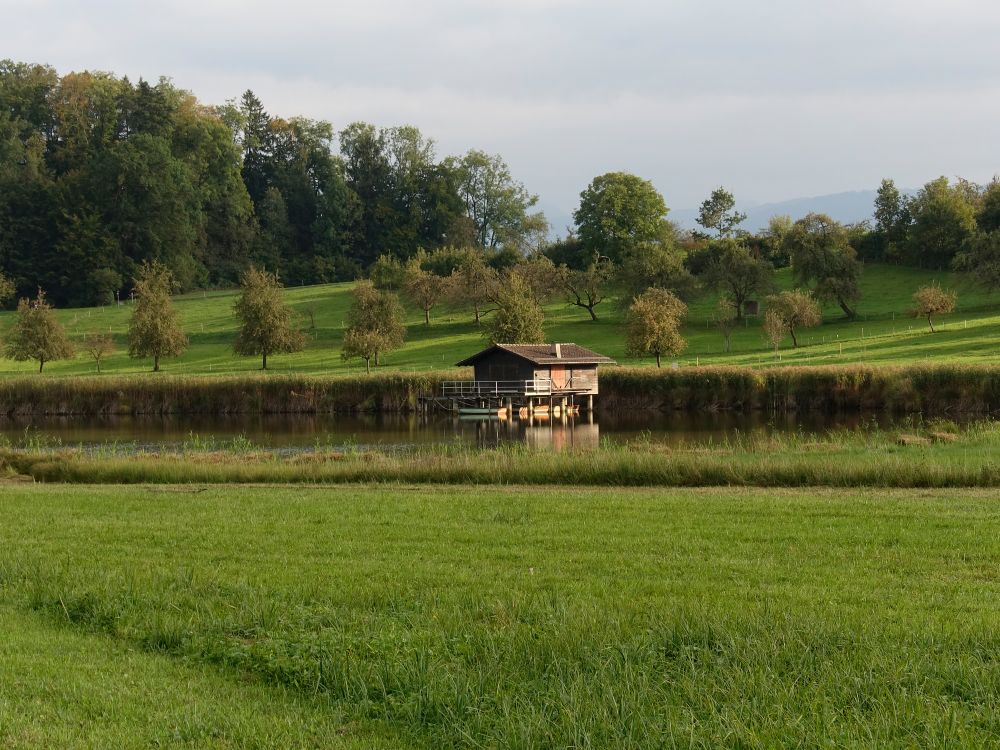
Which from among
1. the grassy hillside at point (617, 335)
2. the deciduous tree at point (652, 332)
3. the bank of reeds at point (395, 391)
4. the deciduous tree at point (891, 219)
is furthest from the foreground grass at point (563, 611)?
the deciduous tree at point (891, 219)

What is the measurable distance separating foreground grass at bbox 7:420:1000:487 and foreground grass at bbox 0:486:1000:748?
2797mm

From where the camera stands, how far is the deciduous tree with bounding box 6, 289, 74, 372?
67500 mm

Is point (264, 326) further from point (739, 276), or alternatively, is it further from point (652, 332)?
point (739, 276)

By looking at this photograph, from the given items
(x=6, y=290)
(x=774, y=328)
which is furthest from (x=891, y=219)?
(x=6, y=290)

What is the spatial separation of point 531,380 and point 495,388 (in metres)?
2.03

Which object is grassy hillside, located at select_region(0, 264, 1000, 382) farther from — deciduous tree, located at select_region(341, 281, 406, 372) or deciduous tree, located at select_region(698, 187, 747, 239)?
deciduous tree, located at select_region(698, 187, 747, 239)

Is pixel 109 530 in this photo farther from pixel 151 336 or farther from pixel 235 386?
pixel 151 336

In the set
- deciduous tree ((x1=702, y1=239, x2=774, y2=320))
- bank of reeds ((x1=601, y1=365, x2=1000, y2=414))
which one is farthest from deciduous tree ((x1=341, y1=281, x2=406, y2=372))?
deciduous tree ((x1=702, y1=239, x2=774, y2=320))

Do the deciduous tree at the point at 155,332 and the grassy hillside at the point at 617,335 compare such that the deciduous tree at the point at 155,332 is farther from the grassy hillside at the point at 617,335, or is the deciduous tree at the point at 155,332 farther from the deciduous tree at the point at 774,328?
the deciduous tree at the point at 774,328

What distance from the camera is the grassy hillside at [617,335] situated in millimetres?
57969

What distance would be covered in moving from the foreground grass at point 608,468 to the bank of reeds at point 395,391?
73.0ft

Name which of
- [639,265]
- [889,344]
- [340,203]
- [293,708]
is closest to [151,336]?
[639,265]

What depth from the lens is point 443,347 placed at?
235 ft

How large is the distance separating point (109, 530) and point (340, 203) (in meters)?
110
